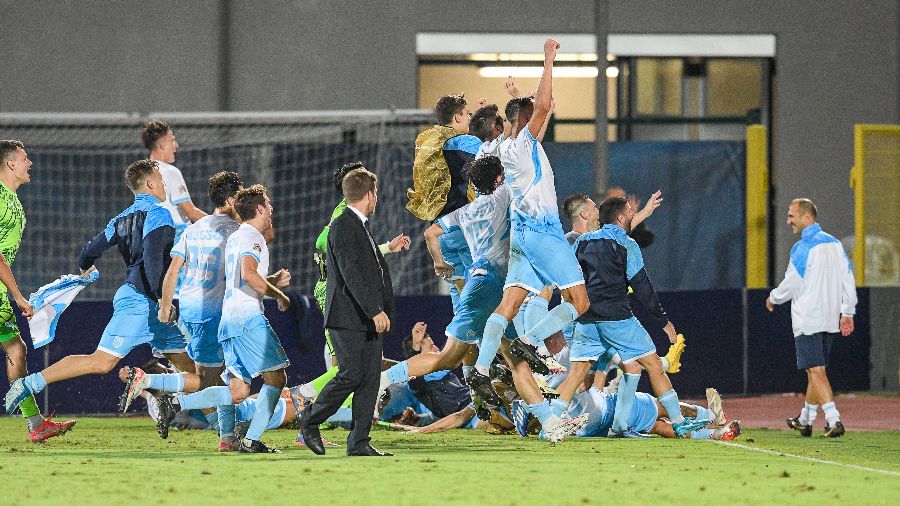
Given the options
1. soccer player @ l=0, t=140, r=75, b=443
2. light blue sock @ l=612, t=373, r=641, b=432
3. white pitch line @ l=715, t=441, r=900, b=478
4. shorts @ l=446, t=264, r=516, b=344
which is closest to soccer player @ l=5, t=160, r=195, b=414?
soccer player @ l=0, t=140, r=75, b=443

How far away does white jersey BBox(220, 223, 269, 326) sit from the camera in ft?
34.1

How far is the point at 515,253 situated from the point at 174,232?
279 centimetres

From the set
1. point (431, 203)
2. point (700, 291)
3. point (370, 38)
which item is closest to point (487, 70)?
point (370, 38)

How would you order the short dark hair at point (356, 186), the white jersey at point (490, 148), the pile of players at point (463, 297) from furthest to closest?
the white jersey at point (490, 148) < the pile of players at point (463, 297) < the short dark hair at point (356, 186)

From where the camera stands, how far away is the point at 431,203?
41.3 feet

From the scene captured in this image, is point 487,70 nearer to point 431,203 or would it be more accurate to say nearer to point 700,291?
point 700,291

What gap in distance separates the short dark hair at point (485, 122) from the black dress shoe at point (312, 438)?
3.57 m

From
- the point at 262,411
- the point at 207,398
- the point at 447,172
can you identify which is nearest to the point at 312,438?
the point at 262,411

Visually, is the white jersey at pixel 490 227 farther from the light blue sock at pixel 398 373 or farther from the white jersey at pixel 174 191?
the white jersey at pixel 174 191

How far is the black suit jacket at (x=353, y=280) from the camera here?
9633mm

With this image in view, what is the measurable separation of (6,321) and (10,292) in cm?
22

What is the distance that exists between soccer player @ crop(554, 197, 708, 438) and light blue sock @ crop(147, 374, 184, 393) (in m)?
2.88

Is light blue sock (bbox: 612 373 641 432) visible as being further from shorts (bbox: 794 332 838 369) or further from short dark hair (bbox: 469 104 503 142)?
short dark hair (bbox: 469 104 503 142)

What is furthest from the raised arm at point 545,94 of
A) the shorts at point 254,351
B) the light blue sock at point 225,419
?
the light blue sock at point 225,419
